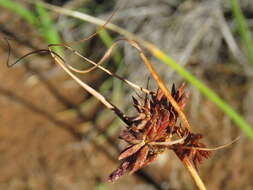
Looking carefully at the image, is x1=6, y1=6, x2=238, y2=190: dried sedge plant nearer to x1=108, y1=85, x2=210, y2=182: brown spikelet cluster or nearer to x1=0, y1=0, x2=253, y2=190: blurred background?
x1=108, y1=85, x2=210, y2=182: brown spikelet cluster

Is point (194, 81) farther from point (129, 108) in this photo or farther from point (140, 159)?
point (129, 108)

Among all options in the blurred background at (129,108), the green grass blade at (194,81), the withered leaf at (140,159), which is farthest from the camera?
the blurred background at (129,108)

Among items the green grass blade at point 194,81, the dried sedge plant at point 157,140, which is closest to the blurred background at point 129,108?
the green grass blade at point 194,81

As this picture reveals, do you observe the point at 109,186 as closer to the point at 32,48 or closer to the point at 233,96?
the point at 233,96

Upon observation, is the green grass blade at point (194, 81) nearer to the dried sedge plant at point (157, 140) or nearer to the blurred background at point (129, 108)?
the dried sedge plant at point (157, 140)

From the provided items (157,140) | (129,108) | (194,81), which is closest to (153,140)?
(157,140)

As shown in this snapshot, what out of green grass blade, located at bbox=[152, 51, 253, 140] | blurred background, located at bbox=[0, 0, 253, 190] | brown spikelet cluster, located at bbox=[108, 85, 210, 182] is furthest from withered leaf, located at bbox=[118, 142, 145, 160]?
blurred background, located at bbox=[0, 0, 253, 190]

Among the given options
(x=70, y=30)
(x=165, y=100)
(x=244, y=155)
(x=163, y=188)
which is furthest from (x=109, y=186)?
(x=165, y=100)
